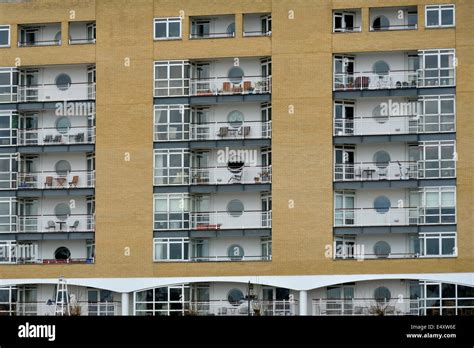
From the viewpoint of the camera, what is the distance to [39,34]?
285ft

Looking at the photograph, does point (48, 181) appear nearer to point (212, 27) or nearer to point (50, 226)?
point (50, 226)

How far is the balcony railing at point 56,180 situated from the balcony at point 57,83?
3.80 meters

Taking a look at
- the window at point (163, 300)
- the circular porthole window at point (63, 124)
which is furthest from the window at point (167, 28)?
the window at point (163, 300)

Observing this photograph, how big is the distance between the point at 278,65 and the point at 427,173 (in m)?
9.10

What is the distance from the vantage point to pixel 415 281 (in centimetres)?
8181

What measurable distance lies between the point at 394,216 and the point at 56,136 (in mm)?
17781

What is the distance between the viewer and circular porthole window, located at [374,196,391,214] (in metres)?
82.7

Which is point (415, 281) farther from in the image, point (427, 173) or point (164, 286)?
point (164, 286)

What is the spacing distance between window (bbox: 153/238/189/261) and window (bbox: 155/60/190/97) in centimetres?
735

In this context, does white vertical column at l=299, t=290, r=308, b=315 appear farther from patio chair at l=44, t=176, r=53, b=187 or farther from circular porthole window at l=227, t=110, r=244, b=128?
patio chair at l=44, t=176, r=53, b=187

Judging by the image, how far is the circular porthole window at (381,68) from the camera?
83.3m

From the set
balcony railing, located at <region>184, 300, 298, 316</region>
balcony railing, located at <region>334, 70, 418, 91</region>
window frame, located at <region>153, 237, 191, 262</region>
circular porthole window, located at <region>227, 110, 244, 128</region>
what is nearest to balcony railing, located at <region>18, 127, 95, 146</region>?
window frame, located at <region>153, 237, 191, 262</region>

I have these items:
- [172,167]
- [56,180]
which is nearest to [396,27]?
[172,167]
